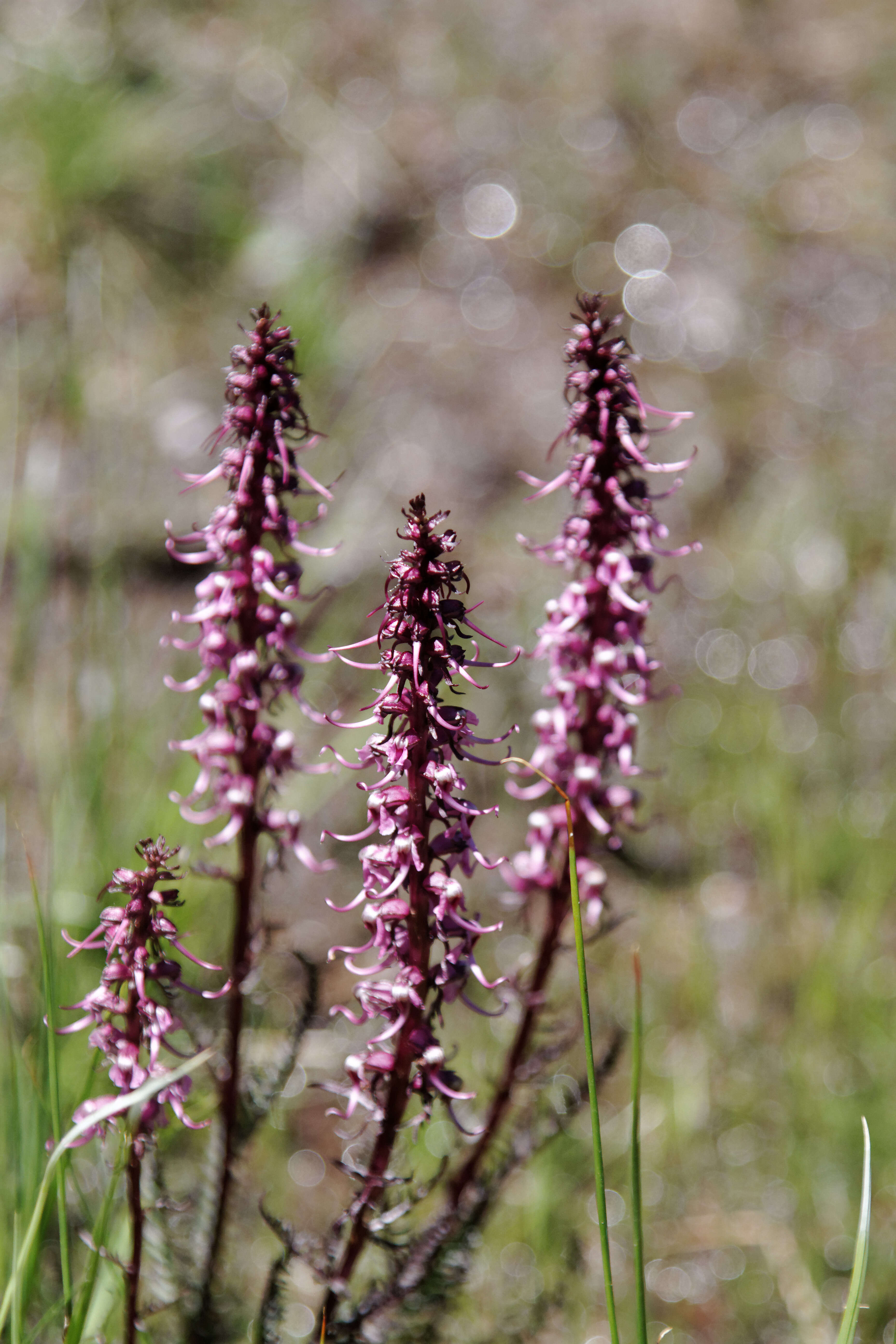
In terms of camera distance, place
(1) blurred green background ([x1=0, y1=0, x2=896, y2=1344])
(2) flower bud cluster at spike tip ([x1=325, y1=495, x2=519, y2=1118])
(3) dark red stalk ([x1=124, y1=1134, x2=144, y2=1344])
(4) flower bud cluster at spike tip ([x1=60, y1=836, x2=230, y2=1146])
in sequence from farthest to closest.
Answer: (1) blurred green background ([x1=0, y1=0, x2=896, y2=1344])
(3) dark red stalk ([x1=124, y1=1134, x2=144, y2=1344])
(4) flower bud cluster at spike tip ([x1=60, y1=836, x2=230, y2=1146])
(2) flower bud cluster at spike tip ([x1=325, y1=495, x2=519, y2=1118])

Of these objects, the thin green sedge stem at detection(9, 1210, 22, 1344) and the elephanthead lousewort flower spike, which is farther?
the thin green sedge stem at detection(9, 1210, 22, 1344)

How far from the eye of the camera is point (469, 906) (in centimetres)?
376

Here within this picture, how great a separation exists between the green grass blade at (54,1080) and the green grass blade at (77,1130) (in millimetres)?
26

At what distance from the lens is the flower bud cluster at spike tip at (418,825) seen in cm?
148

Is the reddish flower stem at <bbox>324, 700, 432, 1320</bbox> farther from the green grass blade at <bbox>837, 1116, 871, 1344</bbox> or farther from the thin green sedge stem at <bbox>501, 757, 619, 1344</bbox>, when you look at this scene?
the green grass blade at <bbox>837, 1116, 871, 1344</bbox>

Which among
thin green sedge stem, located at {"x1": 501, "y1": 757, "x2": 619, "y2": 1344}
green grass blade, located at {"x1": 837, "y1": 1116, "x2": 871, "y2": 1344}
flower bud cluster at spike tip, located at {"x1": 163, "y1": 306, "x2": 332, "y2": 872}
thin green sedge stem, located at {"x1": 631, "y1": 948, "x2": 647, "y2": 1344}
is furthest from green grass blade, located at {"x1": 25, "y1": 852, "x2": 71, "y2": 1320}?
green grass blade, located at {"x1": 837, "y1": 1116, "x2": 871, "y2": 1344}

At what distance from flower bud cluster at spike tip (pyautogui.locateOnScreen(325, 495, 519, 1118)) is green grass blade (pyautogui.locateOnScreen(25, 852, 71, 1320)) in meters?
0.43

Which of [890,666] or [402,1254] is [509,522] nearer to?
[890,666]

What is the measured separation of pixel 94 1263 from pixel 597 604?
133 centimetres

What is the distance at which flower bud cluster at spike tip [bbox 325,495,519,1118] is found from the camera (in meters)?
1.48

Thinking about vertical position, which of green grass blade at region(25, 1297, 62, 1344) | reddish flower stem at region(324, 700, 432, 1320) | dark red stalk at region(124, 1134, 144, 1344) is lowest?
green grass blade at region(25, 1297, 62, 1344)

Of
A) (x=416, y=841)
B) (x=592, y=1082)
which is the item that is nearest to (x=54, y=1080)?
(x=416, y=841)

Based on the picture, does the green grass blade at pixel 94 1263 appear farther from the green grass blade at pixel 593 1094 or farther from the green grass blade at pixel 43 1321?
the green grass blade at pixel 593 1094

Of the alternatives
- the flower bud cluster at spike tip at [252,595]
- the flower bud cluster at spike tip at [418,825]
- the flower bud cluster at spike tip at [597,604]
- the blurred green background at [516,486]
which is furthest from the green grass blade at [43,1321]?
the flower bud cluster at spike tip at [597,604]
